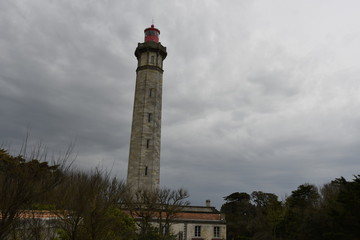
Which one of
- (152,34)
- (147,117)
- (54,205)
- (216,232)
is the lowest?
(216,232)

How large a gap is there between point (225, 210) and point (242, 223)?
343 inches

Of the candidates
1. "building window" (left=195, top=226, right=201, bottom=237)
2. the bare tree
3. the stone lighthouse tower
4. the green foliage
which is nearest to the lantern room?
the stone lighthouse tower

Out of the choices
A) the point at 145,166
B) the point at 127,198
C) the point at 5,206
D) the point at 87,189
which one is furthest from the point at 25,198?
the point at 145,166

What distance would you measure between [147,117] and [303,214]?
1897 cm

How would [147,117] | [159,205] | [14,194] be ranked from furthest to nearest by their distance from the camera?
[147,117] → [159,205] → [14,194]

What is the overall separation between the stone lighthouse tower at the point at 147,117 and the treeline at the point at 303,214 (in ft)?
48.2

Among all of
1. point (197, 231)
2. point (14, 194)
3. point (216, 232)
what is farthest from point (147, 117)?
point (14, 194)

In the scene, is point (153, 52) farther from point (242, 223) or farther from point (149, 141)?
point (242, 223)

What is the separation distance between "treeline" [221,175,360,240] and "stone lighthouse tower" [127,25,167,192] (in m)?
14.7

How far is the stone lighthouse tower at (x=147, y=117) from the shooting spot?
2961 centimetres

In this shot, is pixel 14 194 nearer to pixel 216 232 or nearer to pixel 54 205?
pixel 54 205

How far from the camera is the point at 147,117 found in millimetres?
31250

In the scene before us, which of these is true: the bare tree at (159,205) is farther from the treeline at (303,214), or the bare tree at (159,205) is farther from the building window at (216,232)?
the treeline at (303,214)

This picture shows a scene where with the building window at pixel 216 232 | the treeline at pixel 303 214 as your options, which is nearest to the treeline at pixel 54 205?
the building window at pixel 216 232
